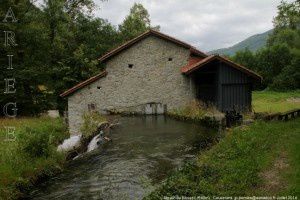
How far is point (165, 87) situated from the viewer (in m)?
29.8

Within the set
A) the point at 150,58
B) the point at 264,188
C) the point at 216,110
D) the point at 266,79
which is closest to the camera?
the point at 264,188

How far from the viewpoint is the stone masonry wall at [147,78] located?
29.6 metres

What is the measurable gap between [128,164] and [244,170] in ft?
15.9

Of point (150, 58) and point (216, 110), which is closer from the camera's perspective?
point (216, 110)

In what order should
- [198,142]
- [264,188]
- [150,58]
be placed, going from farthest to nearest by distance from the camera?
[150,58] < [198,142] < [264,188]

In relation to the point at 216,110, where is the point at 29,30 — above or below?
above

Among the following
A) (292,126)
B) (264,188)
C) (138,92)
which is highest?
(138,92)

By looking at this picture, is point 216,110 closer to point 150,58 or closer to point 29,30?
point 150,58

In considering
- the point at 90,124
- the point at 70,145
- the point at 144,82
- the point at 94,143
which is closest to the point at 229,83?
the point at 144,82

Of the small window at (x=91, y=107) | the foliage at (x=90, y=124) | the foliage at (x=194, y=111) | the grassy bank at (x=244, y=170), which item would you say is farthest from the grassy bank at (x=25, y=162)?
the foliage at (x=194, y=111)

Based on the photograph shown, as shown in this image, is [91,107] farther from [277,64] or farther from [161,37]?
[277,64]

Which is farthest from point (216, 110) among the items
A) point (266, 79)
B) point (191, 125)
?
point (266, 79)

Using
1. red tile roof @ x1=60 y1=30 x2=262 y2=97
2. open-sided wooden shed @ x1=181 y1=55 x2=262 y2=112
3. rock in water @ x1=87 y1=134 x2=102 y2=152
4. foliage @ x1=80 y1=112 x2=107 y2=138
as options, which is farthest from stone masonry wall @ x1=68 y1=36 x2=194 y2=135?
rock in water @ x1=87 y1=134 x2=102 y2=152

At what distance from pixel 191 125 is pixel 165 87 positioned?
707 centimetres
